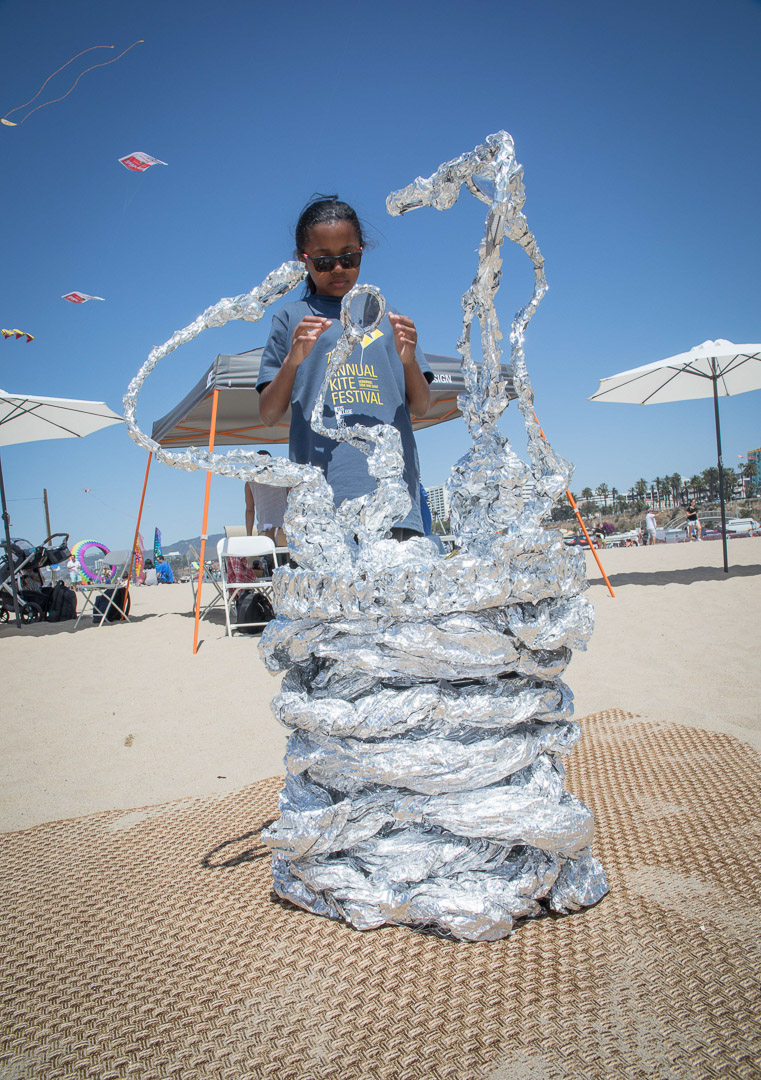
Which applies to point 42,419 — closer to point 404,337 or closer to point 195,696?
point 195,696

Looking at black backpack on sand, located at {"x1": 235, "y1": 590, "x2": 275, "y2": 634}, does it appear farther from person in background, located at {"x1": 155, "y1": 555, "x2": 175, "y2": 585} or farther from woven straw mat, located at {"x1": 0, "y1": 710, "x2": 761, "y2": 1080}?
person in background, located at {"x1": 155, "y1": 555, "x2": 175, "y2": 585}

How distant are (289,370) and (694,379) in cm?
901

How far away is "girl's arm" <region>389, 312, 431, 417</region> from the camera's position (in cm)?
158

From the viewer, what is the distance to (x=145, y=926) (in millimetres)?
1082

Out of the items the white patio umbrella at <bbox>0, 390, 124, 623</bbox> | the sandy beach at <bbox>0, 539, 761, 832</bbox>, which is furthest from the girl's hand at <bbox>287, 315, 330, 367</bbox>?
the white patio umbrella at <bbox>0, 390, 124, 623</bbox>

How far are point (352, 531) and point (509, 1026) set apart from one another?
0.78m

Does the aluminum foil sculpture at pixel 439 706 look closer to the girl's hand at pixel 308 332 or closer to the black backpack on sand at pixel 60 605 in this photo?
the girl's hand at pixel 308 332

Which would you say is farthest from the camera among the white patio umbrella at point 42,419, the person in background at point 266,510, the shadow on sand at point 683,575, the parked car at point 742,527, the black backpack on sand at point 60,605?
the parked car at point 742,527

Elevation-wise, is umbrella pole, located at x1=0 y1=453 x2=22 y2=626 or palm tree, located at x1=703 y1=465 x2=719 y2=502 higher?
palm tree, located at x1=703 y1=465 x2=719 y2=502

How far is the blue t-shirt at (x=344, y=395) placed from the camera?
1.46 m

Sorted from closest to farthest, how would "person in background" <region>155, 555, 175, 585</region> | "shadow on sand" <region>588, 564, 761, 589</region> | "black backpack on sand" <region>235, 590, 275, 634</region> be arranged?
1. "black backpack on sand" <region>235, 590, 275, 634</region>
2. "shadow on sand" <region>588, 564, 761, 589</region>
3. "person in background" <region>155, 555, 175, 585</region>

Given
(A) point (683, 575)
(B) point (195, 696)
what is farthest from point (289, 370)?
(A) point (683, 575)

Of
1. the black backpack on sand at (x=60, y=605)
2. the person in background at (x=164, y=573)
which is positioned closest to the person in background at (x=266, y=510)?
the black backpack on sand at (x=60, y=605)

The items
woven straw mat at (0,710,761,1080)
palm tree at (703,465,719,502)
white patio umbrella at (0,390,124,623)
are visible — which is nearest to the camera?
woven straw mat at (0,710,761,1080)
